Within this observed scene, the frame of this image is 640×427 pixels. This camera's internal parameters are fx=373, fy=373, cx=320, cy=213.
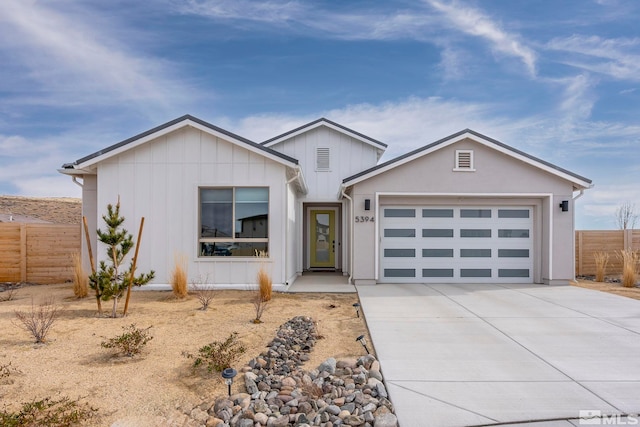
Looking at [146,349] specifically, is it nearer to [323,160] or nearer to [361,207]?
[361,207]

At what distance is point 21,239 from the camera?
11383 mm

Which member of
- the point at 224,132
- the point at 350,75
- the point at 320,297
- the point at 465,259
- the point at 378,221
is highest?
the point at 350,75

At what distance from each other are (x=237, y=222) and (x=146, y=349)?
4.75m

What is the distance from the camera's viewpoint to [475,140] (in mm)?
10211

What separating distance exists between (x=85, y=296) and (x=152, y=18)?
7.07m

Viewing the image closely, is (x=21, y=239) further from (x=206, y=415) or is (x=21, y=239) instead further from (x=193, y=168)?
(x=206, y=415)

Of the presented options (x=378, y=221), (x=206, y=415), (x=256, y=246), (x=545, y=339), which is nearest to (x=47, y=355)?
(x=206, y=415)

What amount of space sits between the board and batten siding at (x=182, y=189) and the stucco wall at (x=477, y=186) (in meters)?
2.41

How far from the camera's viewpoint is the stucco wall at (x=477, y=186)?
10.3 metres

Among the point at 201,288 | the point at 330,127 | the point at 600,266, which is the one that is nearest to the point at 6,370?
the point at 201,288

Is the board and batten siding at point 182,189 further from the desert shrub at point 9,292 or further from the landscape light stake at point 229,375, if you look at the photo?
the landscape light stake at point 229,375
